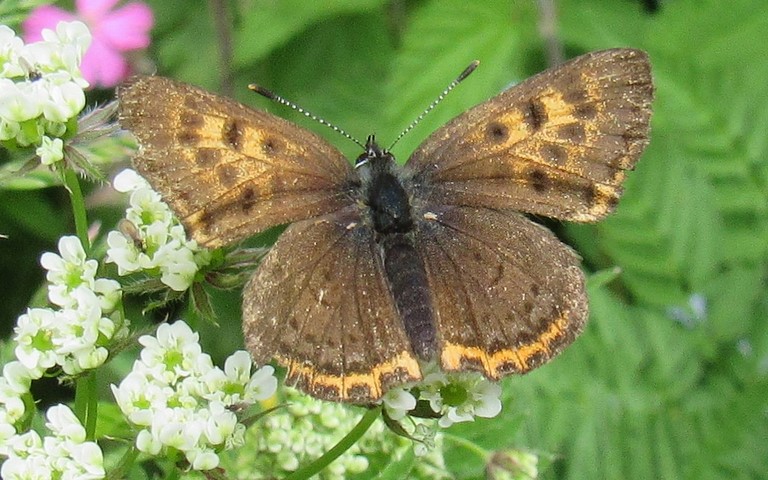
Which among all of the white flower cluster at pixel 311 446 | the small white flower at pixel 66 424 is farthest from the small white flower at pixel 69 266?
the white flower cluster at pixel 311 446

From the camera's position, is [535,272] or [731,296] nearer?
[535,272]

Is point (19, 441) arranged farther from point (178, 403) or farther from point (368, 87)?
point (368, 87)

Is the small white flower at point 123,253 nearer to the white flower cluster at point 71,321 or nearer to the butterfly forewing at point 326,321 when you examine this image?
the white flower cluster at point 71,321

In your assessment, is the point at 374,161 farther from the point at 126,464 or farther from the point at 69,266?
the point at 126,464

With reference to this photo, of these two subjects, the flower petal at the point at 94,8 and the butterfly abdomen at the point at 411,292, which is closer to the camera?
the butterfly abdomen at the point at 411,292

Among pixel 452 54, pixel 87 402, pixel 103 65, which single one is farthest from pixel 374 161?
pixel 103 65

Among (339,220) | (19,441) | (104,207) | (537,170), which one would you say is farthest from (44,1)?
(104,207)
